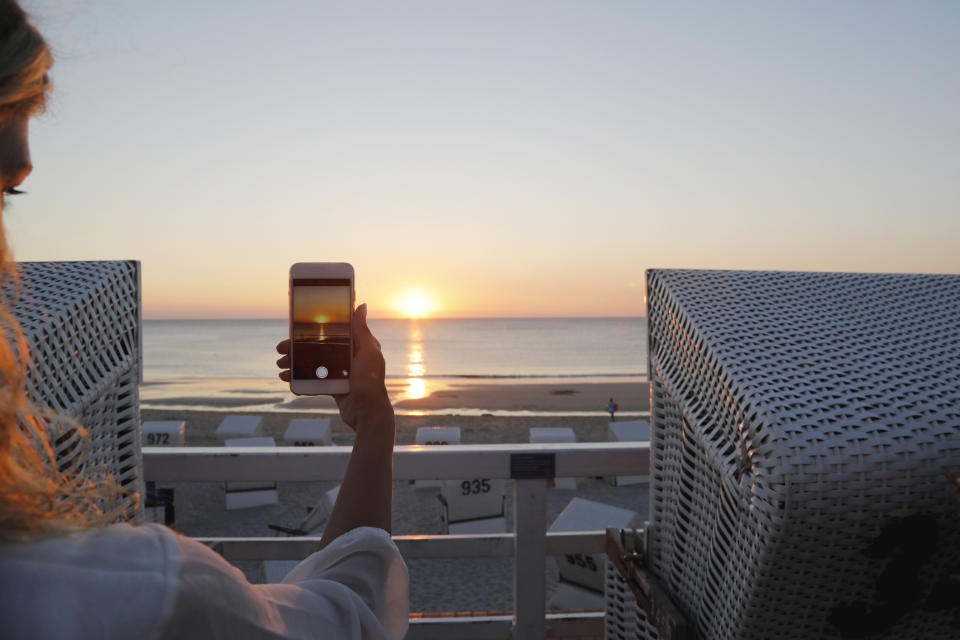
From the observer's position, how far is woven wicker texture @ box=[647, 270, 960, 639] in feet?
3.25

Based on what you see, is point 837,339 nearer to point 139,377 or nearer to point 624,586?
point 624,586

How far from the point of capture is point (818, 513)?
3.22 feet

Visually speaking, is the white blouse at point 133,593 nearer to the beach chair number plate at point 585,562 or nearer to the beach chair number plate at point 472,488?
the beach chair number plate at point 585,562

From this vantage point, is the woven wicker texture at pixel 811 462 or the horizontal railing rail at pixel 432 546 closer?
the woven wicker texture at pixel 811 462

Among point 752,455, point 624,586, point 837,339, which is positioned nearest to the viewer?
point 752,455

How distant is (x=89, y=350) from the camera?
1401mm

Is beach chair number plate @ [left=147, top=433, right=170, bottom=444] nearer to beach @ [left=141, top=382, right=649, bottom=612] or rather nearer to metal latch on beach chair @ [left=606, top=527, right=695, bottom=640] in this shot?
beach @ [left=141, top=382, right=649, bottom=612]

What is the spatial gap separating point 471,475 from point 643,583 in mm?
596

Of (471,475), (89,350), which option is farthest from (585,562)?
(89,350)

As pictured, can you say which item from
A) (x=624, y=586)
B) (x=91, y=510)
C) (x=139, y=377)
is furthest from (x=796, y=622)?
(x=139, y=377)

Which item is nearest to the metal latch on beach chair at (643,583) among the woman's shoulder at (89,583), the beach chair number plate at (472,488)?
the woman's shoulder at (89,583)

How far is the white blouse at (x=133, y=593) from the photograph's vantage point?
0.48 meters

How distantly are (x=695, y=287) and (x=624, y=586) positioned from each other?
0.87m

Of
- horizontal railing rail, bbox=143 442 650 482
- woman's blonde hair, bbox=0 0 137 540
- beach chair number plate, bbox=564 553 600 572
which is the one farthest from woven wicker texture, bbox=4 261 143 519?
beach chair number plate, bbox=564 553 600 572
